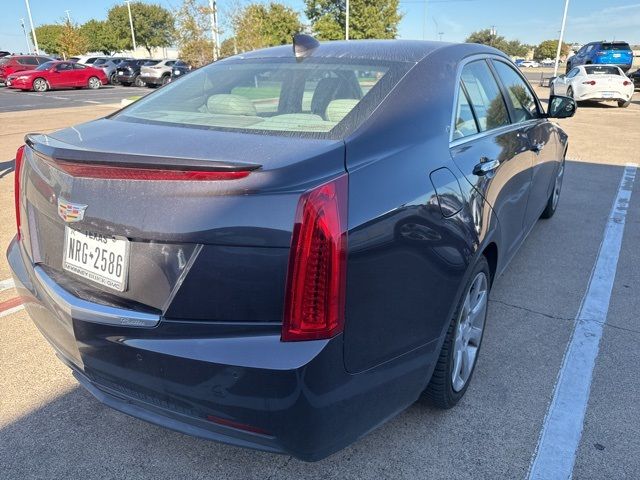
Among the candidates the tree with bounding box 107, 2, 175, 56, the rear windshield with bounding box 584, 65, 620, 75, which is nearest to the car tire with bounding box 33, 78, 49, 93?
the rear windshield with bounding box 584, 65, 620, 75

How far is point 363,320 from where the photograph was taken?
1704 millimetres

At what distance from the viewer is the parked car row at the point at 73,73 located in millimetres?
26016

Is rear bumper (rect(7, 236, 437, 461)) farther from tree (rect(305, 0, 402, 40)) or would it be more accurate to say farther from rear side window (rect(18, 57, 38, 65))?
tree (rect(305, 0, 402, 40))

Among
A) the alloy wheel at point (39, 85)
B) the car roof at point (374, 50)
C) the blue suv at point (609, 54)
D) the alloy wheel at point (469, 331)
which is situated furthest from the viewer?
the alloy wheel at point (39, 85)

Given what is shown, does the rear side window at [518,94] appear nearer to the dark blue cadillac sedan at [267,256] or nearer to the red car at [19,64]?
the dark blue cadillac sedan at [267,256]

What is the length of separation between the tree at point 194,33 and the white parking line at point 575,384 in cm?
1738

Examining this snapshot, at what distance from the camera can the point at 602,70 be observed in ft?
57.3

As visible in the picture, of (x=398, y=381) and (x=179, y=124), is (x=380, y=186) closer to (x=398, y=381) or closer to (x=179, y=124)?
(x=398, y=381)

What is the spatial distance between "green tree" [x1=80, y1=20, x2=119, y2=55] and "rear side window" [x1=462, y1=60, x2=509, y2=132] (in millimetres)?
80308

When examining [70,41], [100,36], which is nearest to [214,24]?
[70,41]

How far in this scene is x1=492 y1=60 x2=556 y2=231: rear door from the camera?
3496 millimetres

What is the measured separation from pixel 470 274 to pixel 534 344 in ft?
→ 3.70

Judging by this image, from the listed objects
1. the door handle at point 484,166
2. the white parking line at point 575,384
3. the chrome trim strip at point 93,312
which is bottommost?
the white parking line at point 575,384

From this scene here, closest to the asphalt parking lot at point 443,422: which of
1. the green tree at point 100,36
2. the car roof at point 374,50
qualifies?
the car roof at point 374,50
